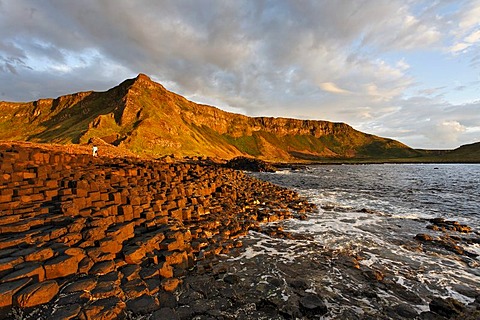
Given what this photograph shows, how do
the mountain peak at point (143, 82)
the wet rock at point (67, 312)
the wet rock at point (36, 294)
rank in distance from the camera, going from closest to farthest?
the wet rock at point (67, 312)
the wet rock at point (36, 294)
the mountain peak at point (143, 82)

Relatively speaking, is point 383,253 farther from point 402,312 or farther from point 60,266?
point 60,266

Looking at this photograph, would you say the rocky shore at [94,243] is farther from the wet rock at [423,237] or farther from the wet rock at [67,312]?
the wet rock at [423,237]

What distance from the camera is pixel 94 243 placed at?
8.35 m

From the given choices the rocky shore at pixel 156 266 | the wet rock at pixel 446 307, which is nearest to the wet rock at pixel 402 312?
the rocky shore at pixel 156 266

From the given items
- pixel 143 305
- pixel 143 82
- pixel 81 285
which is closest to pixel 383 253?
pixel 143 305

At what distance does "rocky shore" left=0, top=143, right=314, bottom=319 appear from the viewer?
5887mm

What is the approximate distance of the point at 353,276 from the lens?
372 inches

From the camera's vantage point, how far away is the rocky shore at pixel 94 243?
5.89 meters

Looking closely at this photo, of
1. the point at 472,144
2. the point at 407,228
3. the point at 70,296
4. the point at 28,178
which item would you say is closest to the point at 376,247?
the point at 407,228

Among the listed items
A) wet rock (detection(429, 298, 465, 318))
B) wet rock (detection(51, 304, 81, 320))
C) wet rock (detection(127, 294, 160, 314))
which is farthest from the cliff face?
wet rock (detection(429, 298, 465, 318))

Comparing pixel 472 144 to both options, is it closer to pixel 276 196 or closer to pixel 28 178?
pixel 276 196

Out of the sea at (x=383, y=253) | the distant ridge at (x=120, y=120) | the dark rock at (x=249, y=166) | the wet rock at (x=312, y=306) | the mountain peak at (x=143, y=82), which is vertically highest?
the mountain peak at (x=143, y=82)

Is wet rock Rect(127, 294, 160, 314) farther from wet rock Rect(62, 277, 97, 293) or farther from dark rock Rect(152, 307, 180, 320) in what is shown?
wet rock Rect(62, 277, 97, 293)

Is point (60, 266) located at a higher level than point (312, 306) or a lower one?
higher
